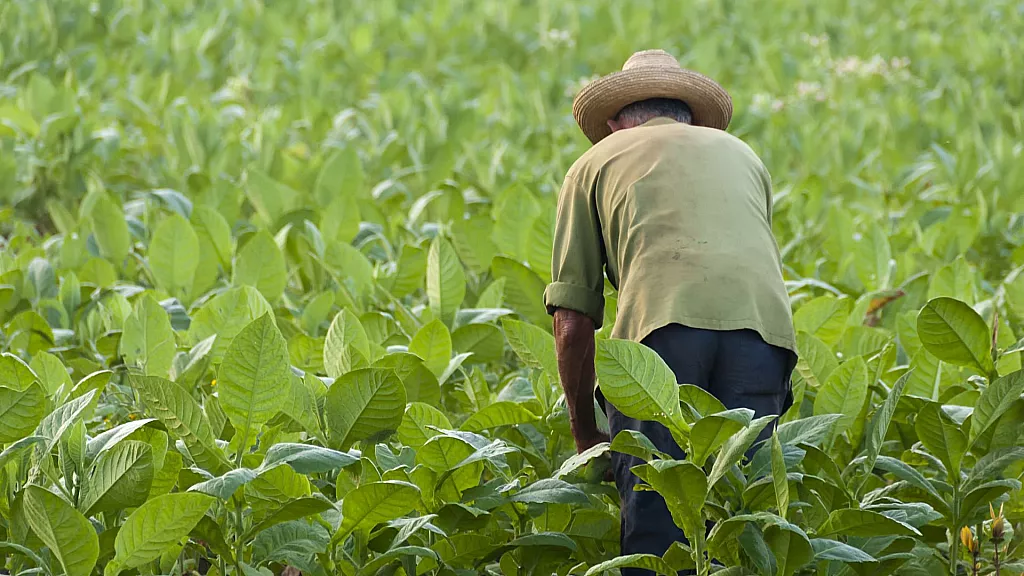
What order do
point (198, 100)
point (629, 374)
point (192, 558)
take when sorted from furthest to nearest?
point (198, 100) → point (192, 558) → point (629, 374)

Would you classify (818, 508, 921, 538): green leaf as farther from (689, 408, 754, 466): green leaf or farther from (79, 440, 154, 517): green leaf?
(79, 440, 154, 517): green leaf

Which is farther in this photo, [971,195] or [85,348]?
[971,195]

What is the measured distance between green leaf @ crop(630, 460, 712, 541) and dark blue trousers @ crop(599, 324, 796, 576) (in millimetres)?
178

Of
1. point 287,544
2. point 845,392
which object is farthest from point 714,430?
point 287,544

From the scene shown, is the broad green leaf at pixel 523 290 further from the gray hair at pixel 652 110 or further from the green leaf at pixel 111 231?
the green leaf at pixel 111 231

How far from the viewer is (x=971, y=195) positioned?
5703mm

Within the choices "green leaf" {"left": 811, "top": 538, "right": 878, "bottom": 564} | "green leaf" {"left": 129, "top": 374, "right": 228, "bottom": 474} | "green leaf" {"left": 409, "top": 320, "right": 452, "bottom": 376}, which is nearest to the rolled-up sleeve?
"green leaf" {"left": 409, "top": 320, "right": 452, "bottom": 376}

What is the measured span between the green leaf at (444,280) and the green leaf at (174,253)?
0.93 m

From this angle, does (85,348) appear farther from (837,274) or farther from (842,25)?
(842,25)

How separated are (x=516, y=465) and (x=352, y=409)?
0.53 m

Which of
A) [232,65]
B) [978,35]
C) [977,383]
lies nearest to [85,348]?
[977,383]

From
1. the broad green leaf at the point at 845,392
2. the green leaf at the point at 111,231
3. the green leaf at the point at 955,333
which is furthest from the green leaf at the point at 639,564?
the green leaf at the point at 111,231

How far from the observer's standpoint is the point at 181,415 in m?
2.38

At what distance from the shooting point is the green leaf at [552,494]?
246 centimetres
